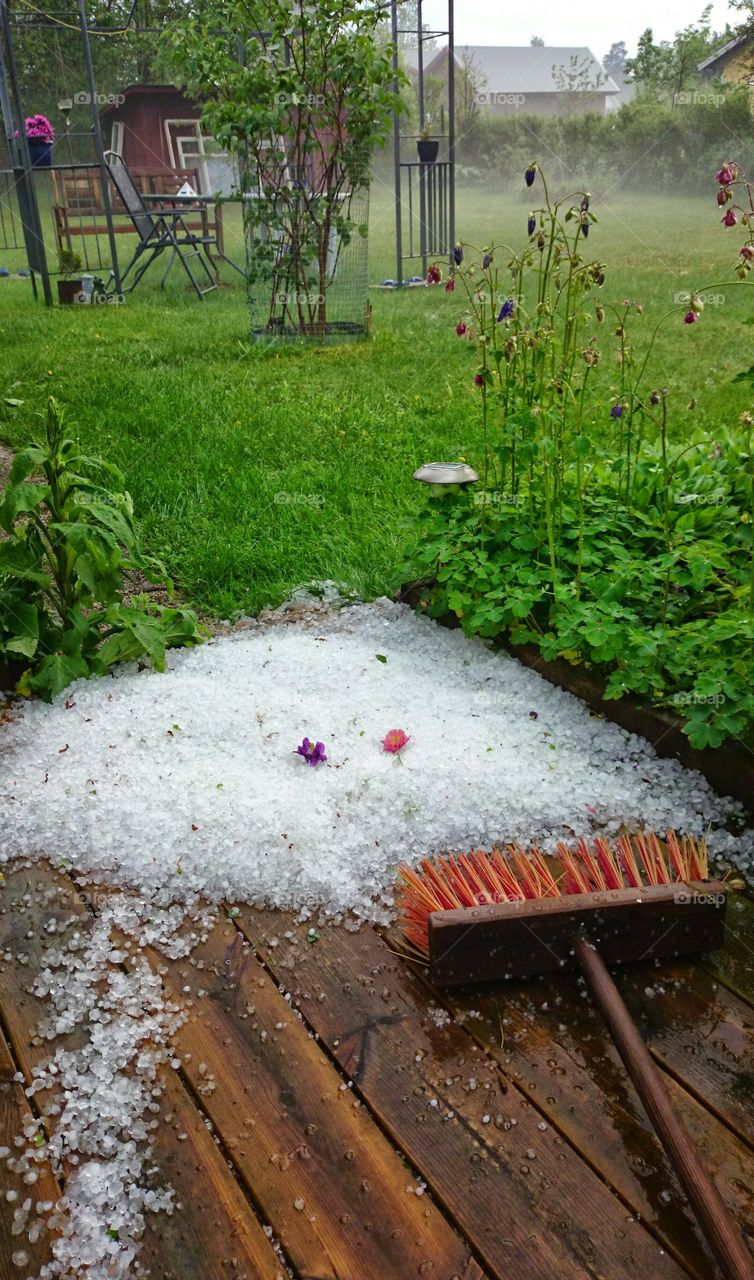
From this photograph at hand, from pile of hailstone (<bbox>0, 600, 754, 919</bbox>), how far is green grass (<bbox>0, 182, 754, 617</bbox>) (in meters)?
0.60

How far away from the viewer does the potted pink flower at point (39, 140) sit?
8273 millimetres

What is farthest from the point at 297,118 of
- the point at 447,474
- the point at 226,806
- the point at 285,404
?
the point at 226,806

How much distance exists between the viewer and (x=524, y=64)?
1012 cm

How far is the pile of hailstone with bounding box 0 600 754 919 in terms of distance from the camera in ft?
5.83

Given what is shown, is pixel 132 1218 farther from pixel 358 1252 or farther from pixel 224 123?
pixel 224 123

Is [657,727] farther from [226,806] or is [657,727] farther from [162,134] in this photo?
[162,134]

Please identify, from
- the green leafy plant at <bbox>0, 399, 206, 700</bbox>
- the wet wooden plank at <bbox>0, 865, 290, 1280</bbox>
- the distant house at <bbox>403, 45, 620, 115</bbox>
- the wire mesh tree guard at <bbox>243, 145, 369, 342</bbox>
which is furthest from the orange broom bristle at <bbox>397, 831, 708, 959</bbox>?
the distant house at <bbox>403, 45, 620, 115</bbox>

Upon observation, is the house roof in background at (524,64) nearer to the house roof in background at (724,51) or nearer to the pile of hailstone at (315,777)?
the house roof in background at (724,51)

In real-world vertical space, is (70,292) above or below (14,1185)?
above

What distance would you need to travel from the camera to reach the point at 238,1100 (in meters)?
1.33

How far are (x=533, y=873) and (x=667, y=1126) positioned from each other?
53 centimetres

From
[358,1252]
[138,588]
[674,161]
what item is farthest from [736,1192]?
[674,161]

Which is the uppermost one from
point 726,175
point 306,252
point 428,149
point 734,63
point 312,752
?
point 734,63

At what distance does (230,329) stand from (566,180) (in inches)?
171
